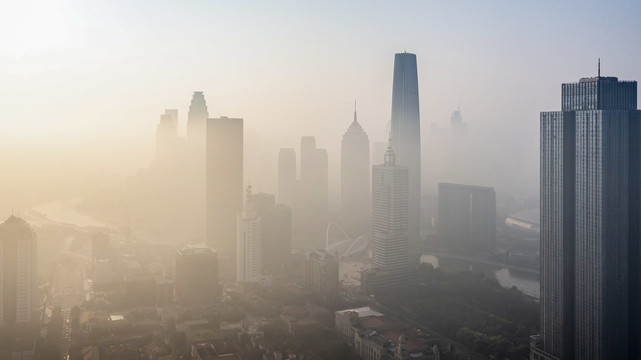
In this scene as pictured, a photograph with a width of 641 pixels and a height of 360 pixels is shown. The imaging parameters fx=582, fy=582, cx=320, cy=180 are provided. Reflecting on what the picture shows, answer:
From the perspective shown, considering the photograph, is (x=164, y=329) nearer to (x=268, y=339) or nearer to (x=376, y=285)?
(x=268, y=339)

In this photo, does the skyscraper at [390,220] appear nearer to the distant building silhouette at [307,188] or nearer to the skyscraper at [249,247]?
the skyscraper at [249,247]

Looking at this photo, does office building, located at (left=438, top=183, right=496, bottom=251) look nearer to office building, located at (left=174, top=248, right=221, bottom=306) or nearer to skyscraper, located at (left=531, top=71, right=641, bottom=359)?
office building, located at (left=174, top=248, right=221, bottom=306)

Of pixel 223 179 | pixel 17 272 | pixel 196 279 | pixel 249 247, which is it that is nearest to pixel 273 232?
pixel 249 247

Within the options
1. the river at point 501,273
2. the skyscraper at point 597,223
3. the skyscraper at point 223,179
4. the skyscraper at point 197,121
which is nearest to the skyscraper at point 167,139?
the skyscraper at point 197,121

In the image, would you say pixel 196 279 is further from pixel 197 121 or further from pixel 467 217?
pixel 467 217

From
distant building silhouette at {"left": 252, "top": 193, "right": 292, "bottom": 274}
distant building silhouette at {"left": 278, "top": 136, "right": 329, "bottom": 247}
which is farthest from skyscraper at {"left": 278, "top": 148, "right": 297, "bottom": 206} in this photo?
distant building silhouette at {"left": 252, "top": 193, "right": 292, "bottom": 274}
